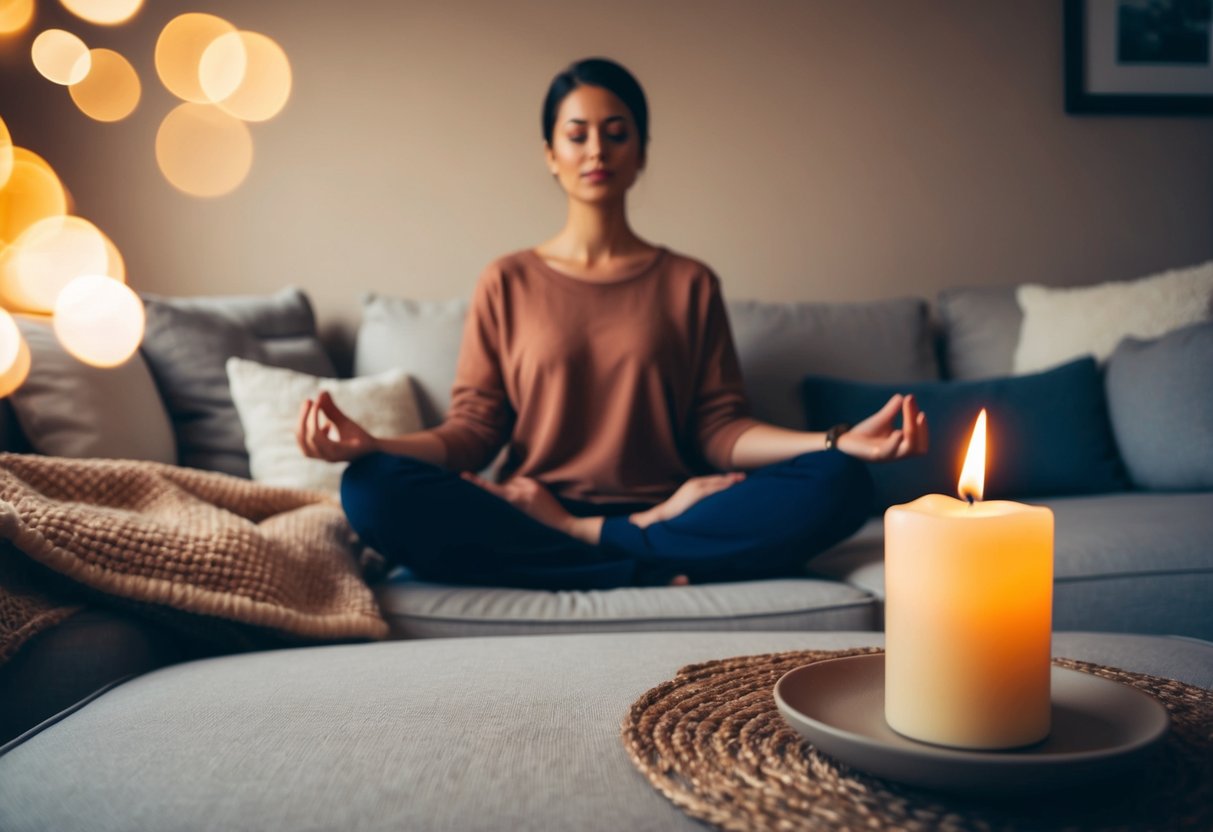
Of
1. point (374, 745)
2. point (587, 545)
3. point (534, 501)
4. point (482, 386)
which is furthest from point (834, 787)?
point (482, 386)

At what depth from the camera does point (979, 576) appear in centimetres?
45

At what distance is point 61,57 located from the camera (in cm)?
222

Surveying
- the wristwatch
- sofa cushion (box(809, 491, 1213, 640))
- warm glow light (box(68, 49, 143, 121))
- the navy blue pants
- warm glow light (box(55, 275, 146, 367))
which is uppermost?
warm glow light (box(68, 49, 143, 121))

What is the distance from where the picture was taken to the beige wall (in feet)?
7.49

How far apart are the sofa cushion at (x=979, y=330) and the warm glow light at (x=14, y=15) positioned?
233 centimetres

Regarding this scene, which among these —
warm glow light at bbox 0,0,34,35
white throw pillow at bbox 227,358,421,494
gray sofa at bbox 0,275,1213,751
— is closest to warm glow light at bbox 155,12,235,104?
warm glow light at bbox 0,0,34,35

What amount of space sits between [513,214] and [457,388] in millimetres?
776

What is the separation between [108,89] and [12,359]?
41.6 inches

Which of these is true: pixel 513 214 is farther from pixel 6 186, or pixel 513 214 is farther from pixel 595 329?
pixel 6 186

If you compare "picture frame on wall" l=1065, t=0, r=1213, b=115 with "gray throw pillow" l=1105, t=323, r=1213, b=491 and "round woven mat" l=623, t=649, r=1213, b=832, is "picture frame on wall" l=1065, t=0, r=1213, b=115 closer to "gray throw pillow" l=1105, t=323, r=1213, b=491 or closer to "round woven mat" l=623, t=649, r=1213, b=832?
"gray throw pillow" l=1105, t=323, r=1213, b=491

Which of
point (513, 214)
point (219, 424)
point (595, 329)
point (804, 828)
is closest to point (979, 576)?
point (804, 828)

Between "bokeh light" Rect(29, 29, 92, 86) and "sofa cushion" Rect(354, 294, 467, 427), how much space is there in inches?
36.4

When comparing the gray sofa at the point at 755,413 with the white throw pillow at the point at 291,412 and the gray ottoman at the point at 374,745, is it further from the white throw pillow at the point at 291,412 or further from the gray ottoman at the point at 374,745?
the gray ottoman at the point at 374,745

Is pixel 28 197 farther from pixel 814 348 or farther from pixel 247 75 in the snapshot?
pixel 814 348
